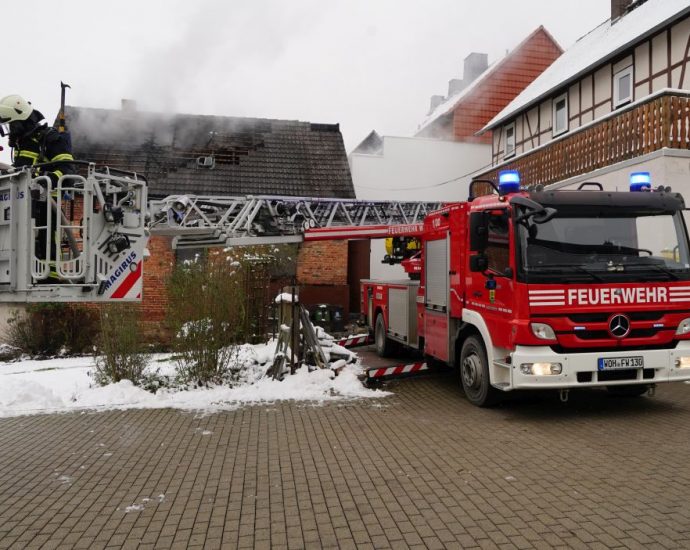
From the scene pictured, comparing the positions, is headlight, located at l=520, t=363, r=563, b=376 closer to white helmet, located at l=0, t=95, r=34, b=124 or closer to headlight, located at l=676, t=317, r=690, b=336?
headlight, located at l=676, t=317, r=690, b=336

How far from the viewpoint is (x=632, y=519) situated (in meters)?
3.70

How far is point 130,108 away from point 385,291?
50.7ft

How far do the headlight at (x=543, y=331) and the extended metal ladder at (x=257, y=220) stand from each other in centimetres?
358

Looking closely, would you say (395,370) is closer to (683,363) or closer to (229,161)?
(683,363)

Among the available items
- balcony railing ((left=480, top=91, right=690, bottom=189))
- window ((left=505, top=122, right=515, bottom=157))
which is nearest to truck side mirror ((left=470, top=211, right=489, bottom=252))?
balcony railing ((left=480, top=91, right=690, bottom=189))

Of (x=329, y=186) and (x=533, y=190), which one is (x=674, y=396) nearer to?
(x=533, y=190)

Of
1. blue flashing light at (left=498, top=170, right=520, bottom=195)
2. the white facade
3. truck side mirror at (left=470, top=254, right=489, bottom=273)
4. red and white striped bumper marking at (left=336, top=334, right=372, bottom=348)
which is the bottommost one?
red and white striped bumper marking at (left=336, top=334, right=372, bottom=348)

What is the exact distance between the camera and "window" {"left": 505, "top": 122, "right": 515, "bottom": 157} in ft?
64.6

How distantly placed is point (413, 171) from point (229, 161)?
729cm

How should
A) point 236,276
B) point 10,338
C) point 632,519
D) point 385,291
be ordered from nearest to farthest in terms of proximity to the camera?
point 632,519 → point 236,276 → point 385,291 → point 10,338

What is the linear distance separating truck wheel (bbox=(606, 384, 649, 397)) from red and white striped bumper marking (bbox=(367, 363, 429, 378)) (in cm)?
279

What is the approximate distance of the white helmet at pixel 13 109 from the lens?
3995 millimetres

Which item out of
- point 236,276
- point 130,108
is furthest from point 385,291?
point 130,108

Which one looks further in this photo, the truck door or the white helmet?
the truck door
